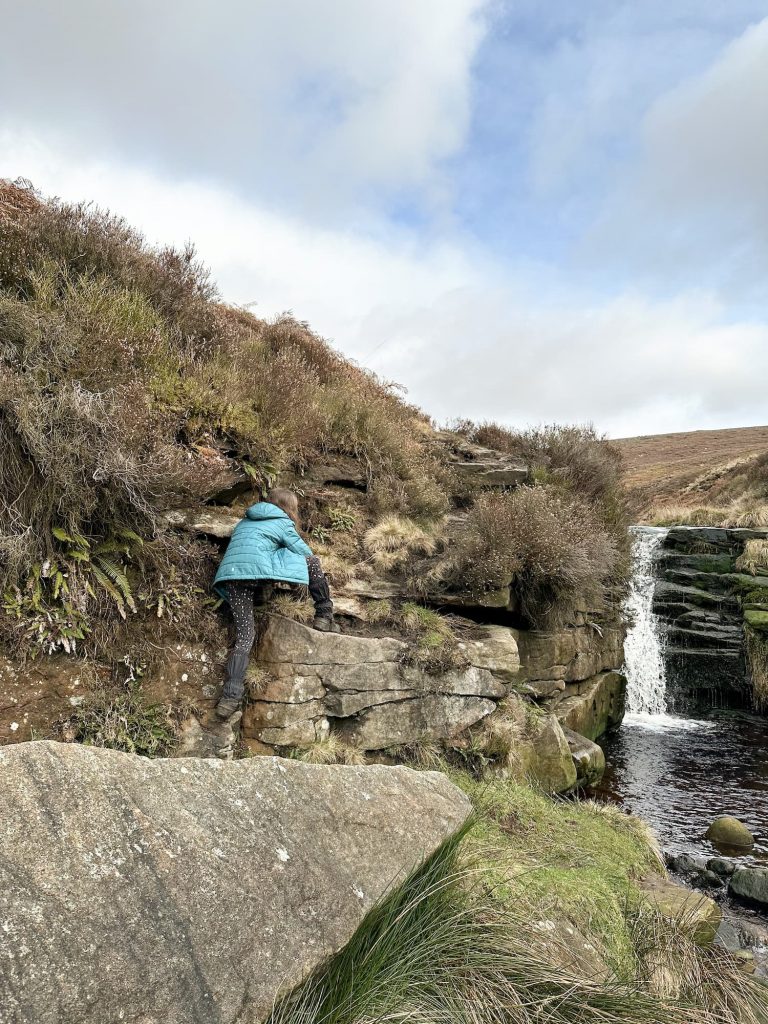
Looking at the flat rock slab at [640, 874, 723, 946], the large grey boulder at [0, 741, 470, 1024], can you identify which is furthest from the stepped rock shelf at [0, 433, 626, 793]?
the large grey boulder at [0, 741, 470, 1024]

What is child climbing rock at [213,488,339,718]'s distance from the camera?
15.7 feet

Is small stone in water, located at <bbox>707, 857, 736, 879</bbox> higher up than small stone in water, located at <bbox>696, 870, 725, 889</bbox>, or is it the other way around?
small stone in water, located at <bbox>707, 857, 736, 879</bbox>

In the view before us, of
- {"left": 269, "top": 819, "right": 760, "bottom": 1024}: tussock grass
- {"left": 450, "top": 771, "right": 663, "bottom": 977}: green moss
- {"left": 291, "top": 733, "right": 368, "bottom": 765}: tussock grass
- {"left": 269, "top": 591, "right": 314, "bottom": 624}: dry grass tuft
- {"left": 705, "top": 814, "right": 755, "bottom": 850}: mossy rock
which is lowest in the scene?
{"left": 705, "top": 814, "right": 755, "bottom": 850}: mossy rock

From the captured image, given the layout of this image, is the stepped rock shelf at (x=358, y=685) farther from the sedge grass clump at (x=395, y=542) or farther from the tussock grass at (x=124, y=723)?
the sedge grass clump at (x=395, y=542)

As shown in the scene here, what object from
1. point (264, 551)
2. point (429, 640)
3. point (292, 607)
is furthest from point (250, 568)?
point (429, 640)

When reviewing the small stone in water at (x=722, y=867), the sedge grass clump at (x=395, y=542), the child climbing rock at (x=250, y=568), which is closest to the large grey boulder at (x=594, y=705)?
the small stone in water at (x=722, y=867)

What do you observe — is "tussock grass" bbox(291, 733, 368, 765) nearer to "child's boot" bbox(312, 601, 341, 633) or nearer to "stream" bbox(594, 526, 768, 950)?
"child's boot" bbox(312, 601, 341, 633)

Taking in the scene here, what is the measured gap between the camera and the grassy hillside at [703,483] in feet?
65.6

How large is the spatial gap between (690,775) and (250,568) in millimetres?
6548

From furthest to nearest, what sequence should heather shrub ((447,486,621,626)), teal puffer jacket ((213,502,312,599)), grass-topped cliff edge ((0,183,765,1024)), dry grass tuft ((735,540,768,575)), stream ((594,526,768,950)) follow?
dry grass tuft ((735,540,768,575))
heather shrub ((447,486,621,626))
stream ((594,526,768,950))
teal puffer jacket ((213,502,312,599))
grass-topped cliff edge ((0,183,765,1024))

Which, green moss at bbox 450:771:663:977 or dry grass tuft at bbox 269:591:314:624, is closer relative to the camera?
green moss at bbox 450:771:663:977

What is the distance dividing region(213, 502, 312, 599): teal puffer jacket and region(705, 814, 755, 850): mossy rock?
501 cm

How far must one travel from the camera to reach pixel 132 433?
4703 mm

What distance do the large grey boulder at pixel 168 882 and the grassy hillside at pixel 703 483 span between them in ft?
40.4
